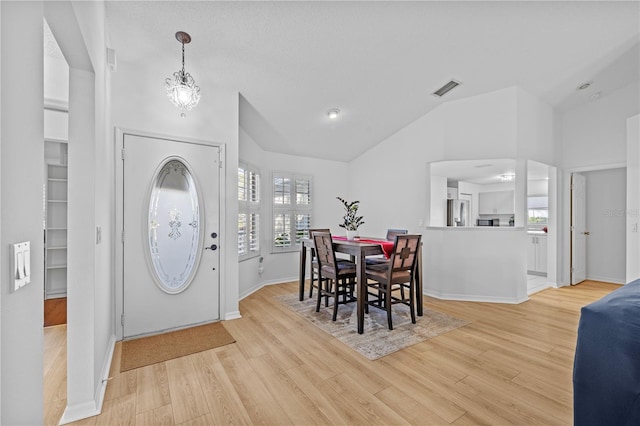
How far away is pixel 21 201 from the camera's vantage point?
2.46 feet

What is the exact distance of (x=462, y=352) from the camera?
8.54 ft

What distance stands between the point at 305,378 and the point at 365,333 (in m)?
1.00

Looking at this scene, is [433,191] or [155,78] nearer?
[155,78]

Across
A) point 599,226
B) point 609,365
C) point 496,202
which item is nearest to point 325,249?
point 609,365

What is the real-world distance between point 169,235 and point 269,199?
221 centimetres

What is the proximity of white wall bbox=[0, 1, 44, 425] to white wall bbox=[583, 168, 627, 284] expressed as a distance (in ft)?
24.3

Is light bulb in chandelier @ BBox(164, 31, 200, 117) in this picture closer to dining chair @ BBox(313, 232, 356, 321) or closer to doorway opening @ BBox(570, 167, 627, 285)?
dining chair @ BBox(313, 232, 356, 321)

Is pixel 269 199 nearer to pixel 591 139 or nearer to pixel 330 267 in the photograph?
pixel 330 267

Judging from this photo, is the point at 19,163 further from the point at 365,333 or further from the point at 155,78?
the point at 365,333

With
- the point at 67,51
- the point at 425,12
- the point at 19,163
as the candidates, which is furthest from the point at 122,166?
the point at 425,12

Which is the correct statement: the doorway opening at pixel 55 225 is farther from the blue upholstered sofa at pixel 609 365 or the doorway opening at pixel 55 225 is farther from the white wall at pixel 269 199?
the blue upholstered sofa at pixel 609 365

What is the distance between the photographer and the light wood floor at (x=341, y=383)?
1.78 metres

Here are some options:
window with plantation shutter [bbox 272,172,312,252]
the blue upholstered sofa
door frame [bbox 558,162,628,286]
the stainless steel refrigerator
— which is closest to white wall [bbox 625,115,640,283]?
door frame [bbox 558,162,628,286]

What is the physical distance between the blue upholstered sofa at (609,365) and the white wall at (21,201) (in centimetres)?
195
